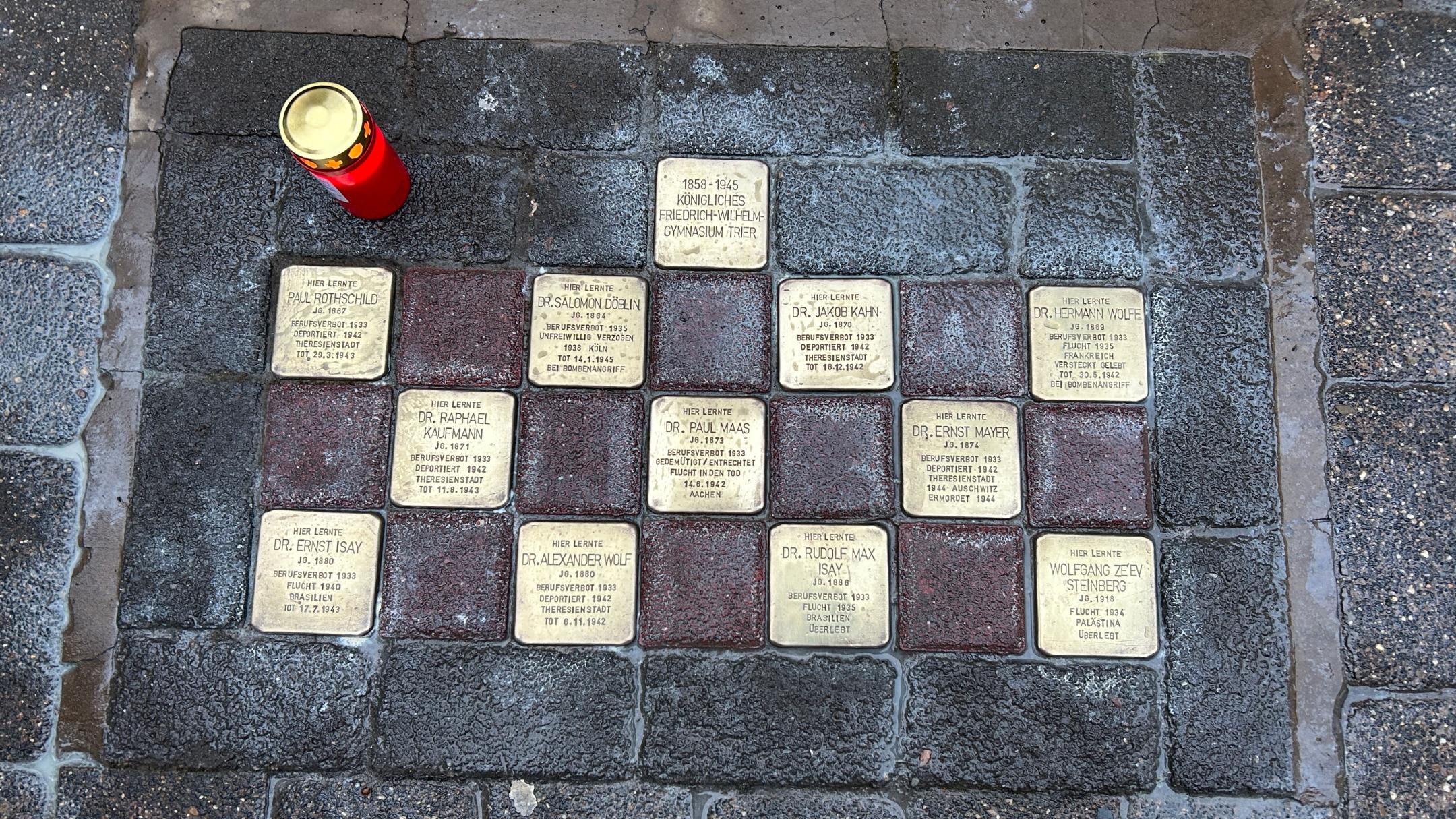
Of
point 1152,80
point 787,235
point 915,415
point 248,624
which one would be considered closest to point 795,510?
point 915,415

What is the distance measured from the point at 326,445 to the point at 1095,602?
2083 millimetres

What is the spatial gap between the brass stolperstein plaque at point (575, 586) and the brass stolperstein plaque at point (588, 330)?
41 cm

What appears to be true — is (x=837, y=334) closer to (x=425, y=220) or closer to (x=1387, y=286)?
(x=425, y=220)

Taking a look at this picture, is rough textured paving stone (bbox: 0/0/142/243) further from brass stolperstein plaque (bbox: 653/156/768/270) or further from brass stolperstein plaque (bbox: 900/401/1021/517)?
brass stolperstein plaque (bbox: 900/401/1021/517)

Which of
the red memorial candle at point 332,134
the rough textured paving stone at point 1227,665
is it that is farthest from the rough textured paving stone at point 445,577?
the rough textured paving stone at point 1227,665

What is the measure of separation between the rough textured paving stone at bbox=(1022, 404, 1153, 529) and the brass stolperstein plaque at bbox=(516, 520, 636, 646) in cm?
110

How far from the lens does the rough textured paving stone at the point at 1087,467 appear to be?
6.83ft

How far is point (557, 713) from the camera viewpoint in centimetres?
204

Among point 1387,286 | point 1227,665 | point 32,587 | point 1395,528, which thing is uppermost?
point 1387,286

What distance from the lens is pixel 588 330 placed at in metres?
2.12

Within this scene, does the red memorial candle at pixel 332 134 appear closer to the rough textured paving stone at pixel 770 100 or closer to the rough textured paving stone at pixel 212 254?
the rough textured paving stone at pixel 212 254

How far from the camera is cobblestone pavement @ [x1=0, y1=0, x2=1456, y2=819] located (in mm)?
2037

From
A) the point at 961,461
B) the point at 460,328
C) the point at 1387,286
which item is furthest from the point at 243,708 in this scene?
the point at 1387,286

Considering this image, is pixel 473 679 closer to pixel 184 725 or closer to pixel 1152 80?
pixel 184 725
